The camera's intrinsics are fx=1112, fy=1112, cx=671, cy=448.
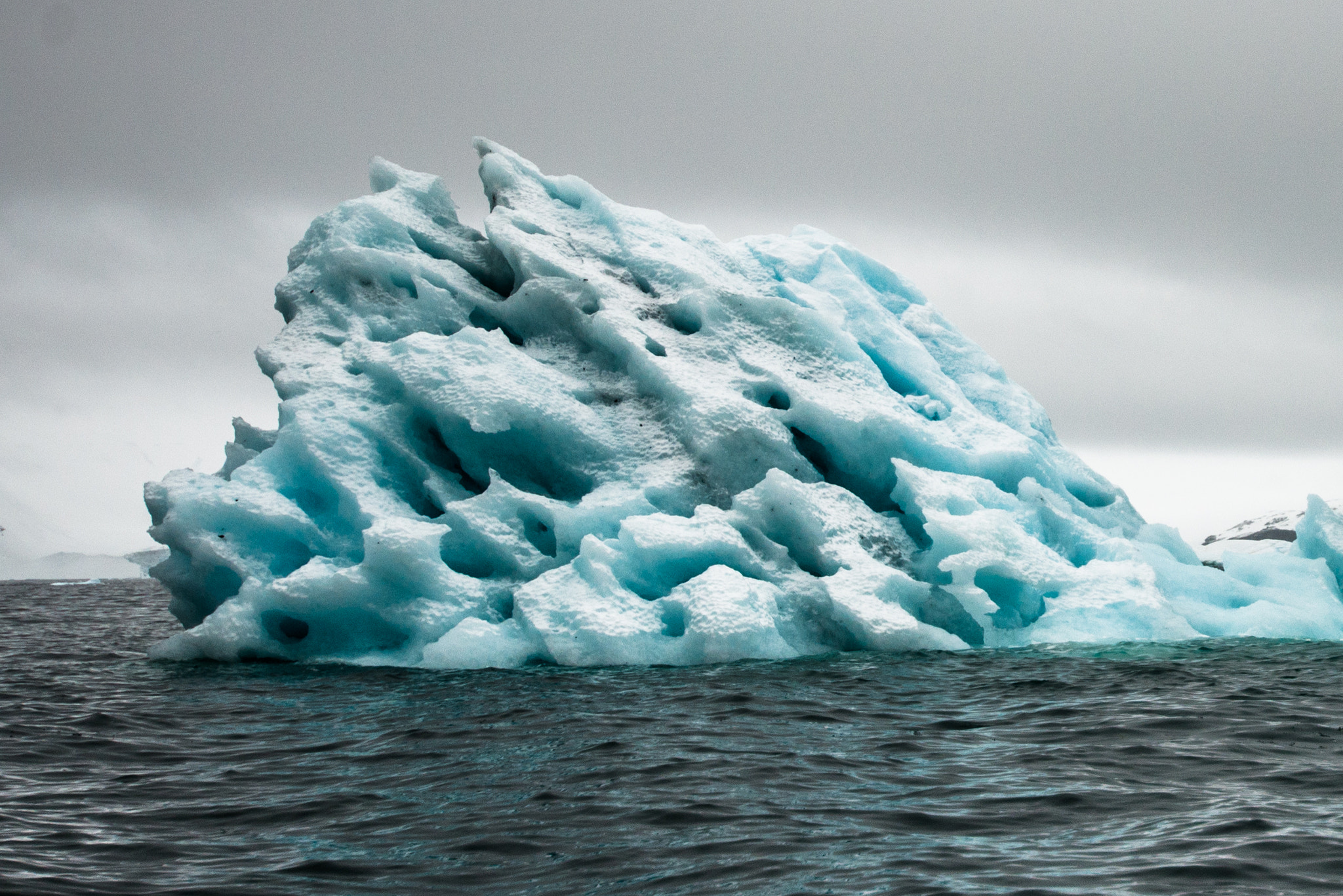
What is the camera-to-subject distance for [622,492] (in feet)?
41.9

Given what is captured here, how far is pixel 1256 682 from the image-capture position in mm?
9891

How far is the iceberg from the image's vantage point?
11.9 meters

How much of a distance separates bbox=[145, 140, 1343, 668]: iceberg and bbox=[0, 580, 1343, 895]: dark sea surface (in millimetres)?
1192

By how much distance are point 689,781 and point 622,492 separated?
643 cm

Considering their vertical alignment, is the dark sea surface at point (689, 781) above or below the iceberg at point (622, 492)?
below

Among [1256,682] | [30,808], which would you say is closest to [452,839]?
[30,808]

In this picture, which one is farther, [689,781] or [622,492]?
[622,492]

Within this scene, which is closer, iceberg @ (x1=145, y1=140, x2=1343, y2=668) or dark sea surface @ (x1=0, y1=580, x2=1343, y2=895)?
A: dark sea surface @ (x1=0, y1=580, x2=1343, y2=895)

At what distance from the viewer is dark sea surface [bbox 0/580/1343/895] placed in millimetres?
4957

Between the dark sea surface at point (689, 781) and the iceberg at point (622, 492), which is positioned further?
the iceberg at point (622, 492)

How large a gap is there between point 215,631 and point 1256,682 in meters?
10.4

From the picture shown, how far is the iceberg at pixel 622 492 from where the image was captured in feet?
39.1

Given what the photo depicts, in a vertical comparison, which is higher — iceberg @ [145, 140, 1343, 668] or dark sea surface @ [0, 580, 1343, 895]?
iceberg @ [145, 140, 1343, 668]

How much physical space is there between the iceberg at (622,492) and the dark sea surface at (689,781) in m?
1.19
